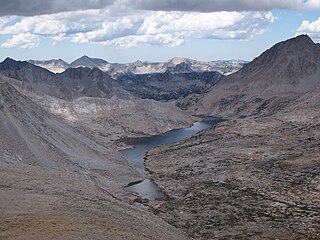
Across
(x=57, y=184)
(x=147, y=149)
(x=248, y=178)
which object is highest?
(x=57, y=184)

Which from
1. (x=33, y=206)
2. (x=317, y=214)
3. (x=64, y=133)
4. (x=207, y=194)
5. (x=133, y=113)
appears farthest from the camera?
(x=133, y=113)

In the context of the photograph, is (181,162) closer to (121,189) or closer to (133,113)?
(121,189)

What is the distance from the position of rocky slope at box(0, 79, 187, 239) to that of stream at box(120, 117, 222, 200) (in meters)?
2.18

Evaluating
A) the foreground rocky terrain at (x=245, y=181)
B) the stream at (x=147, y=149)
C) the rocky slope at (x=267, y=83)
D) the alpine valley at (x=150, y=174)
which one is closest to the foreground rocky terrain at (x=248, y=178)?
the foreground rocky terrain at (x=245, y=181)

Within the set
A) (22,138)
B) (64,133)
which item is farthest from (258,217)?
(64,133)

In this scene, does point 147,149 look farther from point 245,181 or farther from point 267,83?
point 267,83

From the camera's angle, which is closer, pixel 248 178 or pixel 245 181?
pixel 245 181

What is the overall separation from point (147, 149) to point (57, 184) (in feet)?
162

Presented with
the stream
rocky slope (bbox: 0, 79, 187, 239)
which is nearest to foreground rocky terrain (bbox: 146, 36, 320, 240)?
the stream

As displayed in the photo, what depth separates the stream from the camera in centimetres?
5850

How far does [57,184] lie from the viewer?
1690 inches

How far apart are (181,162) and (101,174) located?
1578 centimetres

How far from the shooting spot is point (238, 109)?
14925 centimetres

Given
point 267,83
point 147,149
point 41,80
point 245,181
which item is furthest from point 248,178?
point 41,80
